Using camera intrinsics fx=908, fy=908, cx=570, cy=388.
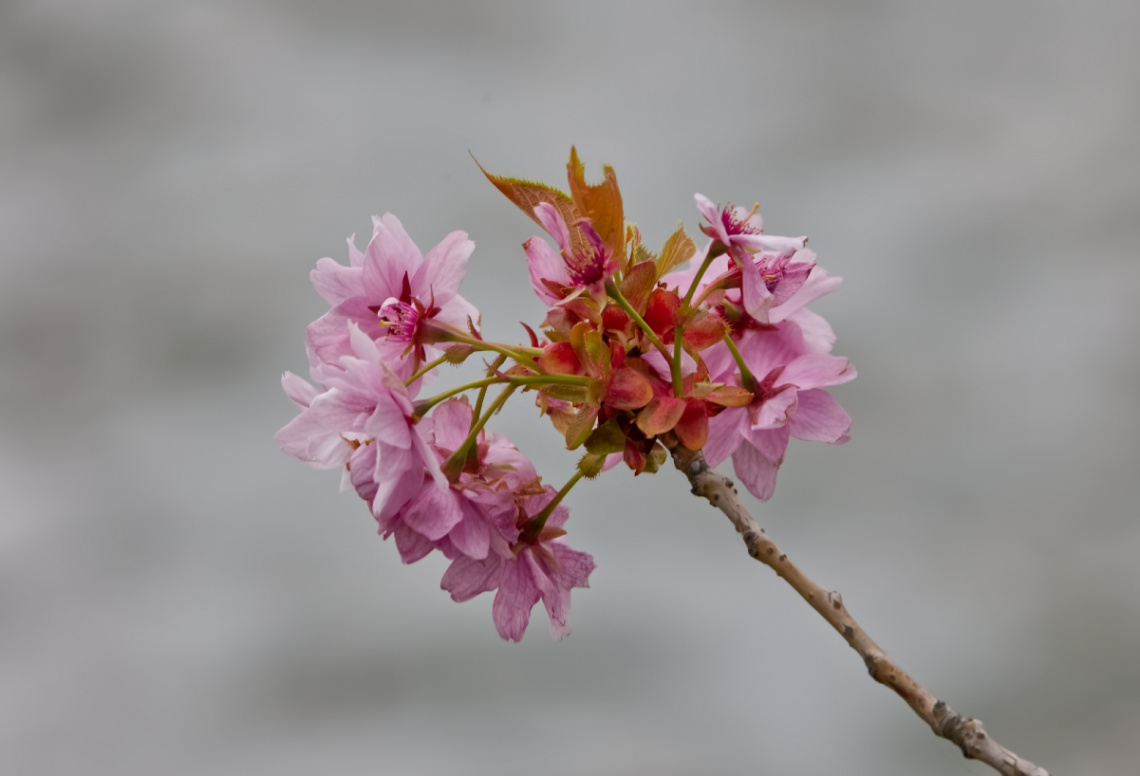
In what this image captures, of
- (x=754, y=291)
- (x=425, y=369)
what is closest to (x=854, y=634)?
(x=754, y=291)

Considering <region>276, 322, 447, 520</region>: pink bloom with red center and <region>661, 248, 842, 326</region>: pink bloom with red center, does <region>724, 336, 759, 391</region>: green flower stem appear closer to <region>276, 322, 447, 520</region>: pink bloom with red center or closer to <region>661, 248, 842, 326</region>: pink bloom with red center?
<region>661, 248, 842, 326</region>: pink bloom with red center

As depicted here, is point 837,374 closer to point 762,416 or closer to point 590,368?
point 762,416

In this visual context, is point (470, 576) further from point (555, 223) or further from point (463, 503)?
point (555, 223)

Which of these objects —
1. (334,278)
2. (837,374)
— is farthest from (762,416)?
(334,278)

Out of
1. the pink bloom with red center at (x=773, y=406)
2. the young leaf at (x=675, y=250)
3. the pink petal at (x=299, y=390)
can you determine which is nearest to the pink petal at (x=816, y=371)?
the pink bloom with red center at (x=773, y=406)

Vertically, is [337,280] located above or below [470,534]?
above

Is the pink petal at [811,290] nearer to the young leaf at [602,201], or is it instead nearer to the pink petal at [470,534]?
the young leaf at [602,201]
